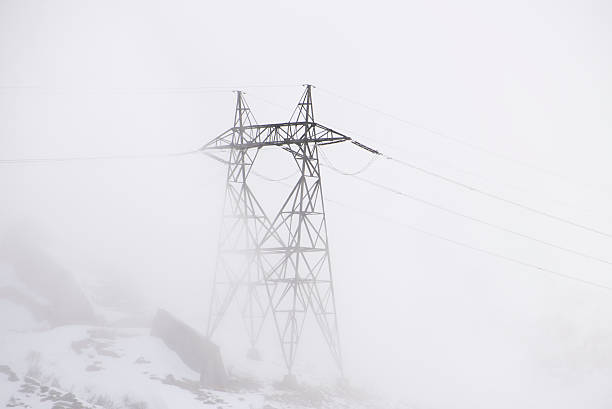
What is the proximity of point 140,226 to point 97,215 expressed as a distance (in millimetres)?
4367

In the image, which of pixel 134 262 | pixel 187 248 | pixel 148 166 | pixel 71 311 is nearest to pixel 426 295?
pixel 187 248

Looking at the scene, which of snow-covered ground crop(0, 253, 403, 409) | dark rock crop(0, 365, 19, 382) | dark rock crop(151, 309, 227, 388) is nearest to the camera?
dark rock crop(0, 365, 19, 382)

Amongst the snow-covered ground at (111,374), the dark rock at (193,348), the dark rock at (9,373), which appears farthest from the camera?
the dark rock at (193,348)

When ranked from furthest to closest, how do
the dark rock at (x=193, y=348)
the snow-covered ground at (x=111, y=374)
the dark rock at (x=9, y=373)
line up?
the dark rock at (x=193, y=348)
the snow-covered ground at (x=111, y=374)
the dark rock at (x=9, y=373)

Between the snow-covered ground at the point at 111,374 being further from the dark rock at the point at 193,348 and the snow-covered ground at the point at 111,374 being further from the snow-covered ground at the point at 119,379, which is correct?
the dark rock at the point at 193,348

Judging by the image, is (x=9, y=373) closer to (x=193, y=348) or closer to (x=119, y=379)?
(x=119, y=379)

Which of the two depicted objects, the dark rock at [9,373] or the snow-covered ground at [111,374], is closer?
the dark rock at [9,373]

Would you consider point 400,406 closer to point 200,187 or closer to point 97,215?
point 97,215

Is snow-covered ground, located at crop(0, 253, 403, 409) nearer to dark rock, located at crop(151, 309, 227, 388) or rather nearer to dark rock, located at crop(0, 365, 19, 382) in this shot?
dark rock, located at crop(0, 365, 19, 382)

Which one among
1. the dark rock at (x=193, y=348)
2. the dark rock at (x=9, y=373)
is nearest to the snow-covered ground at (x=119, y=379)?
the dark rock at (x=9, y=373)

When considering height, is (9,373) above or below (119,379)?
above

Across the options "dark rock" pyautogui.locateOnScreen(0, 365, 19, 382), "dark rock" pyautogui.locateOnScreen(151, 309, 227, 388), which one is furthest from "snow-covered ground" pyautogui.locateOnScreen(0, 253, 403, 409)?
"dark rock" pyautogui.locateOnScreen(151, 309, 227, 388)

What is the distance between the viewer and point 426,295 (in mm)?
49625

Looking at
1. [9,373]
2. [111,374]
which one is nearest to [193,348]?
[111,374]
